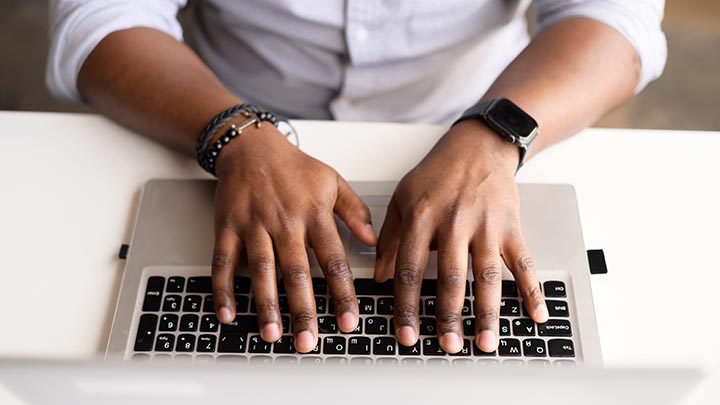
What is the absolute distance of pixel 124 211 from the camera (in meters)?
0.64

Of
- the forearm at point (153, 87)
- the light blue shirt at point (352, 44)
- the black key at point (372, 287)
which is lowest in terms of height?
the black key at point (372, 287)

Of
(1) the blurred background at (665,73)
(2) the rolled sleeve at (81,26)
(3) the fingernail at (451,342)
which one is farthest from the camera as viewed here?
(1) the blurred background at (665,73)

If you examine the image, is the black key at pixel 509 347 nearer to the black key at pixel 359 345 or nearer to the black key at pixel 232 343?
the black key at pixel 359 345

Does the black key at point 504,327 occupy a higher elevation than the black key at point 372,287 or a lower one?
lower

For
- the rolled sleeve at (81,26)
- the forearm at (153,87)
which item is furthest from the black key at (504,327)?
the rolled sleeve at (81,26)

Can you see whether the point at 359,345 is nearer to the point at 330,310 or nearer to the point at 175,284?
the point at 330,310

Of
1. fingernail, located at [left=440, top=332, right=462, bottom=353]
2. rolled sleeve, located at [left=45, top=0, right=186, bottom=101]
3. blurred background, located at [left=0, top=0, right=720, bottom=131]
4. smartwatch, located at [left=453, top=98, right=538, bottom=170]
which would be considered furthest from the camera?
blurred background, located at [left=0, top=0, right=720, bottom=131]

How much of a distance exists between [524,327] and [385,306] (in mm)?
120

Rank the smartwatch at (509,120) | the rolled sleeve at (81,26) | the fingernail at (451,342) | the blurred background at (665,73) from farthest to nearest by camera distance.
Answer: the blurred background at (665,73), the rolled sleeve at (81,26), the smartwatch at (509,120), the fingernail at (451,342)

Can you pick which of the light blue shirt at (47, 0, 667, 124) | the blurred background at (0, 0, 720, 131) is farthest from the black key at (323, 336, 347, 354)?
the blurred background at (0, 0, 720, 131)

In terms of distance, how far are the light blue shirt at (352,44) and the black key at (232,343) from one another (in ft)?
1.34

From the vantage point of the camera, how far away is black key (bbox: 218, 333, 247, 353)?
53cm

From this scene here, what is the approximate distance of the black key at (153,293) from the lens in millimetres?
557

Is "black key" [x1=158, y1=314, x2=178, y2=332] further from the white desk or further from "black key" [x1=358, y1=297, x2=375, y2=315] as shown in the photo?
"black key" [x1=358, y1=297, x2=375, y2=315]
